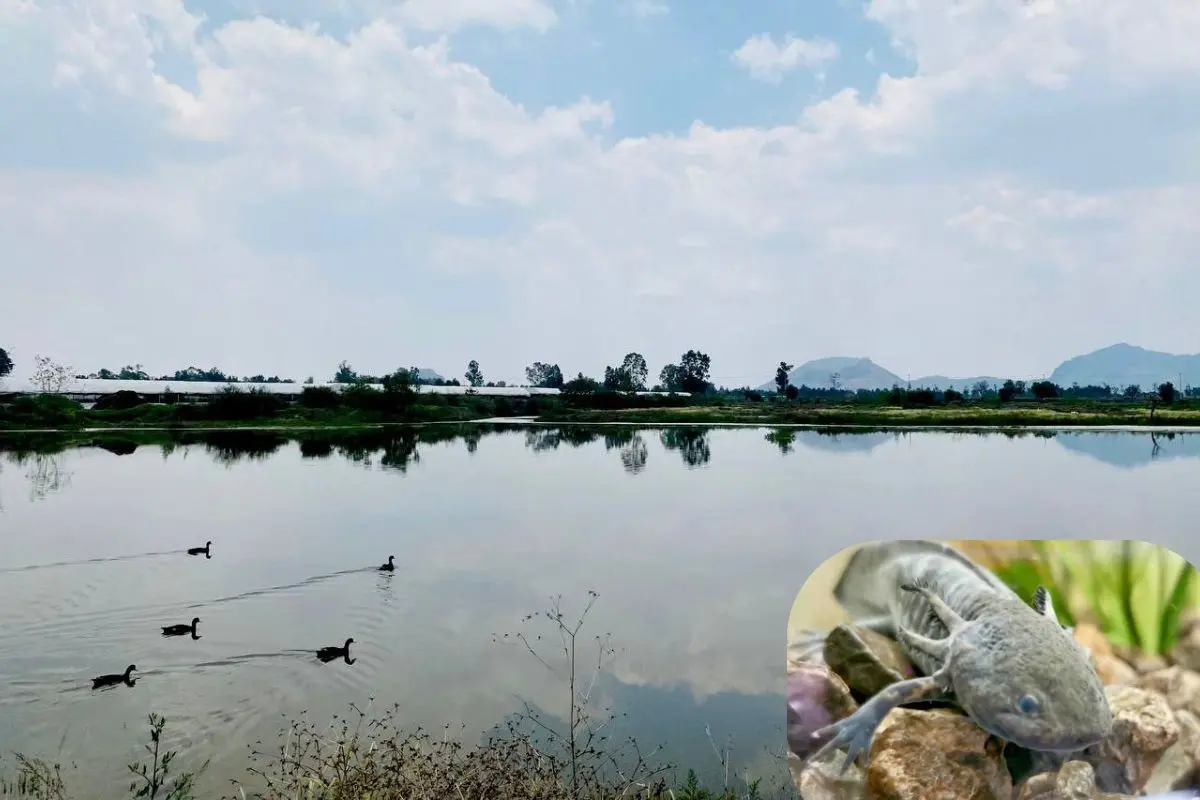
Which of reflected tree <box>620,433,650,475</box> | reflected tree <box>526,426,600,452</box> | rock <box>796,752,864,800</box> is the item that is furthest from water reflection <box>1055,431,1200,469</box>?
rock <box>796,752,864,800</box>

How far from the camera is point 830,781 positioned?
2.19 metres

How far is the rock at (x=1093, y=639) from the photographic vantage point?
7.20 feet

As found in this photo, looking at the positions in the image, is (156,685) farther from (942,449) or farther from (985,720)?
(942,449)

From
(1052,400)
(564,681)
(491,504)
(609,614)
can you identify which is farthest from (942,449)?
(1052,400)

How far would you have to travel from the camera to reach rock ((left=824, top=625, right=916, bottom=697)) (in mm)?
2199

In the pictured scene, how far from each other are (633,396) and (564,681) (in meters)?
59.0

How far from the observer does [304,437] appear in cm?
4103

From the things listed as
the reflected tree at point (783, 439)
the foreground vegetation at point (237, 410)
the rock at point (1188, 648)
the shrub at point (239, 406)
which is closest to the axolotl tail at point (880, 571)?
the rock at point (1188, 648)

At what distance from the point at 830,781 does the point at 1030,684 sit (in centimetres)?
57

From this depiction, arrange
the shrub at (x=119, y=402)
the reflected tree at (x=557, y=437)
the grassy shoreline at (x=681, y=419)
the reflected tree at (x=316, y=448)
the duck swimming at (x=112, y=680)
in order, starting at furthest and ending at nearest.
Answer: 1. the shrub at (x=119, y=402)
2. the grassy shoreline at (x=681, y=419)
3. the reflected tree at (x=557, y=437)
4. the reflected tree at (x=316, y=448)
5. the duck swimming at (x=112, y=680)

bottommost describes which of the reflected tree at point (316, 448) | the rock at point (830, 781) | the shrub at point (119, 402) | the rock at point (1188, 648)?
the reflected tree at point (316, 448)

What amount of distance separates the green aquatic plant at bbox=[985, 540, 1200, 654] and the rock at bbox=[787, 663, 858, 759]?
1.87 feet

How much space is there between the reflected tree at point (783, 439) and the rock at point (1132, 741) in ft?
96.8

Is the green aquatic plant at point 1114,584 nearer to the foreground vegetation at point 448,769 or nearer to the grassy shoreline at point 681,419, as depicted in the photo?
the foreground vegetation at point 448,769
